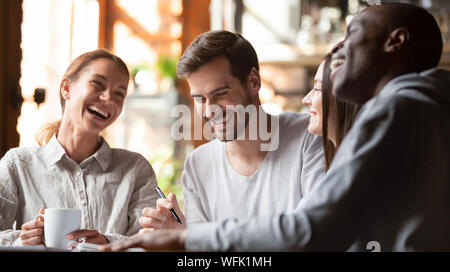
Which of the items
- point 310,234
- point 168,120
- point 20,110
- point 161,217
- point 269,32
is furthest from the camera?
point 269,32

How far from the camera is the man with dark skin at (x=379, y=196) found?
2.02 feet

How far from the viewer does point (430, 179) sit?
0.65 meters

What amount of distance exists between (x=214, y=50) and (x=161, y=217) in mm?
495

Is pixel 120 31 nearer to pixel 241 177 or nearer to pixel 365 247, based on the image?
pixel 241 177

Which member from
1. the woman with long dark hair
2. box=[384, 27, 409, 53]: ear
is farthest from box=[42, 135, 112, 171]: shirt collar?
box=[384, 27, 409, 53]: ear

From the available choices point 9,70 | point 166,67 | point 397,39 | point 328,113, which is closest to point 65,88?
point 9,70

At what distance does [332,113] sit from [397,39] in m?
0.33

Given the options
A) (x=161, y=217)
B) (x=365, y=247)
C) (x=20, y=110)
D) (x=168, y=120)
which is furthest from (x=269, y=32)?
(x=365, y=247)

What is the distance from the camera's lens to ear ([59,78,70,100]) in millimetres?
1409

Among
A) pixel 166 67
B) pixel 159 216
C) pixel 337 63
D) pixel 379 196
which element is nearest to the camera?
pixel 379 196

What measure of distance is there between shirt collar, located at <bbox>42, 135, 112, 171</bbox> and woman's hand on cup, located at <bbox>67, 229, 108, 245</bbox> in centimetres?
32

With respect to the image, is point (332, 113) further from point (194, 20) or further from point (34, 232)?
point (194, 20)

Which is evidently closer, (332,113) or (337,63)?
(337,63)

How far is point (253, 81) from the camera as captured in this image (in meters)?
1.39
